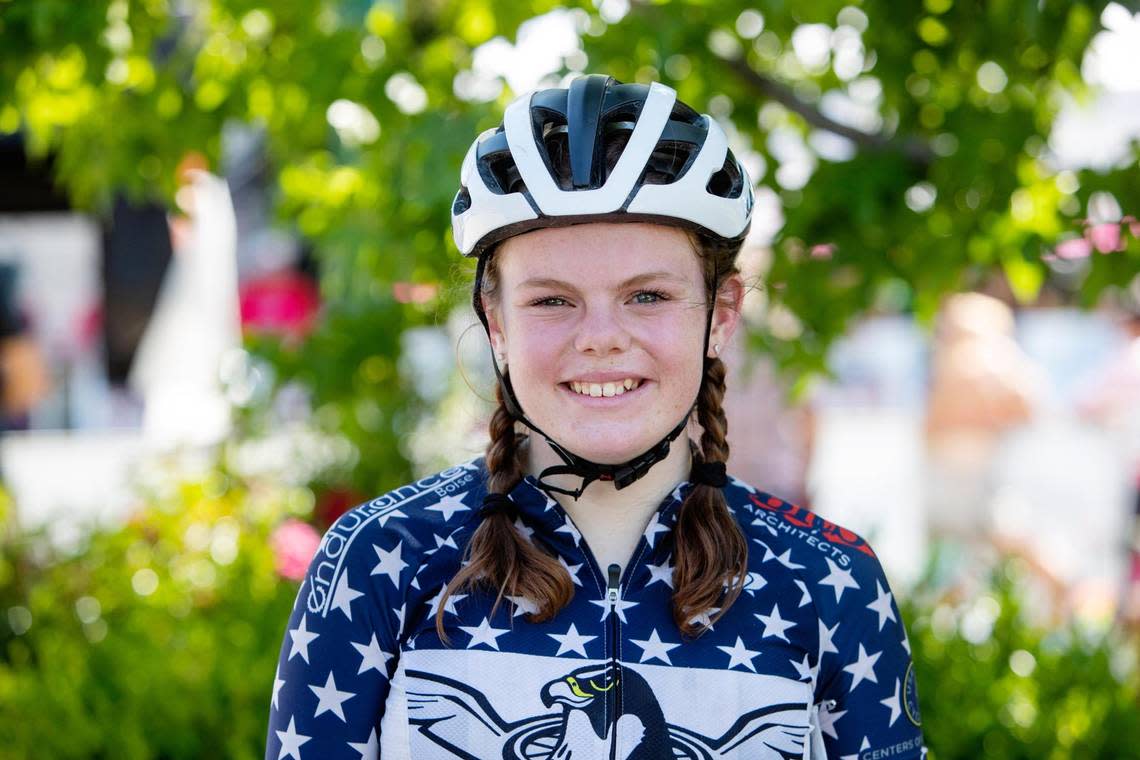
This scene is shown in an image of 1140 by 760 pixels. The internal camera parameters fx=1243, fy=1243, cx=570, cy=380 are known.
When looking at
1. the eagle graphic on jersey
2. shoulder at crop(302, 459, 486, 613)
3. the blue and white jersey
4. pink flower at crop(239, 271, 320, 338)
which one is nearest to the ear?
the blue and white jersey

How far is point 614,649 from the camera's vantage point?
6.20 feet

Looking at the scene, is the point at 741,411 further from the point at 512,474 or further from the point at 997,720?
the point at 512,474

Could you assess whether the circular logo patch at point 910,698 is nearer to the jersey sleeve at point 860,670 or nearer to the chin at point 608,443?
the jersey sleeve at point 860,670

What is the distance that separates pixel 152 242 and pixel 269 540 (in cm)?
293

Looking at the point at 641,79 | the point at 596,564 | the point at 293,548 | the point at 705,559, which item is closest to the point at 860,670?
the point at 705,559

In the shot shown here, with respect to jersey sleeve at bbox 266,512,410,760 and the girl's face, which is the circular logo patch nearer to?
the girl's face

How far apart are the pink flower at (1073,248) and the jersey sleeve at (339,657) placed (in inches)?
91.8

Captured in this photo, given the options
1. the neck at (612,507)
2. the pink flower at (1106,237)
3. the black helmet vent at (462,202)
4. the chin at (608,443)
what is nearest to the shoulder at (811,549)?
the neck at (612,507)

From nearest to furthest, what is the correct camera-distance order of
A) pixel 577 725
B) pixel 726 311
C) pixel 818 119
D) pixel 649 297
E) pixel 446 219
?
pixel 577 725
pixel 649 297
pixel 726 311
pixel 446 219
pixel 818 119

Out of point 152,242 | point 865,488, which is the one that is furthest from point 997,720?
point 865,488

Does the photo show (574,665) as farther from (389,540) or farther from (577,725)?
(389,540)

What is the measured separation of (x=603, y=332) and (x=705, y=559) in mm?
399

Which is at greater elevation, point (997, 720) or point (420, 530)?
point (420, 530)

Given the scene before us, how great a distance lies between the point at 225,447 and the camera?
6.89 meters
